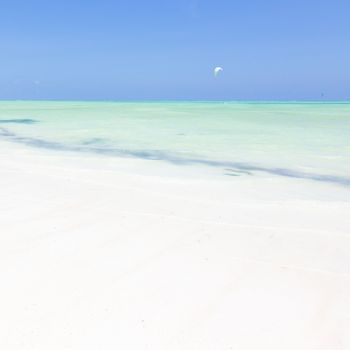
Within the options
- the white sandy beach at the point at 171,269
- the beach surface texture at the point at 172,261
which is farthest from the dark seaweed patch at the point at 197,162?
the white sandy beach at the point at 171,269

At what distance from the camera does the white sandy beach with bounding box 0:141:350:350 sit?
1.63 metres

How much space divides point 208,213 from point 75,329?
6.20ft

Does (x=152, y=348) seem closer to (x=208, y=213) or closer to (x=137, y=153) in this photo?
(x=208, y=213)

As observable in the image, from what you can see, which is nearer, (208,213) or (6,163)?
(208,213)

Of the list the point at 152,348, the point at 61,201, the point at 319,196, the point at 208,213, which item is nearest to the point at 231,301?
the point at 152,348

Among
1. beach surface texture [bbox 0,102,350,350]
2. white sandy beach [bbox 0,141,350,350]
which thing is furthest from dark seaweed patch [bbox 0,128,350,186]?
white sandy beach [bbox 0,141,350,350]

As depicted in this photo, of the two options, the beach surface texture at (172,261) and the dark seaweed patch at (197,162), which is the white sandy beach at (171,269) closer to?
the beach surface texture at (172,261)

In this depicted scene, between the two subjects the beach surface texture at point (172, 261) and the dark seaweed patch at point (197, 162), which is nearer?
the beach surface texture at point (172, 261)

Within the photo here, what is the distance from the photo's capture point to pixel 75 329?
5.38 ft

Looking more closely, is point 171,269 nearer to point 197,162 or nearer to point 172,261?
point 172,261

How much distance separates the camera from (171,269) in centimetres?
221

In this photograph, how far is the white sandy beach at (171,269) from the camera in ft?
5.36

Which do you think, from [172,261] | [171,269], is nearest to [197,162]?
[172,261]

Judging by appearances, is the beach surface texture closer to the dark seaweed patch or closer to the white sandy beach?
the white sandy beach
